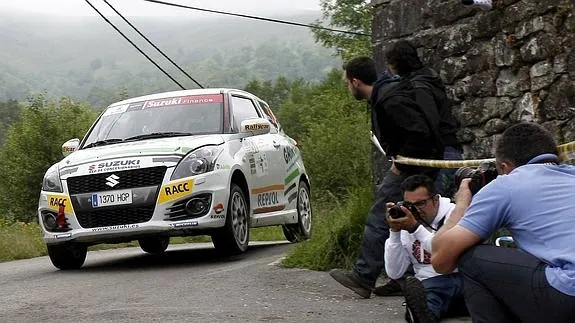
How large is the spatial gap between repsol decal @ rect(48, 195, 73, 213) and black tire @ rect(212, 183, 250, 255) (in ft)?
4.62

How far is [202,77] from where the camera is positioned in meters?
181

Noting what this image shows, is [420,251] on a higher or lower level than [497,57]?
lower

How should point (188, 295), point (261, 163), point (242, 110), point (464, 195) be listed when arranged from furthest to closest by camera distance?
point (242, 110) → point (261, 163) → point (188, 295) → point (464, 195)

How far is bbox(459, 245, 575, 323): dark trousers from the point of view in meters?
3.92

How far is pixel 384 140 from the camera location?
22.0 ft

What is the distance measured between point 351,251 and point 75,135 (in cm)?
5225

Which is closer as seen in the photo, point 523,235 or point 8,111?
point 523,235

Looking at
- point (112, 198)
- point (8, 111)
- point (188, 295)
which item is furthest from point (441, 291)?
point (8, 111)

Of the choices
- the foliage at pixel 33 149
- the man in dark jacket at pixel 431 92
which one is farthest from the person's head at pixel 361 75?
the foliage at pixel 33 149

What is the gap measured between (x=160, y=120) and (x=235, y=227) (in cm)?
150

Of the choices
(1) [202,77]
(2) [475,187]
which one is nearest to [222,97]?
(2) [475,187]

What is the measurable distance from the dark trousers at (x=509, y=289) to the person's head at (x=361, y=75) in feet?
9.15

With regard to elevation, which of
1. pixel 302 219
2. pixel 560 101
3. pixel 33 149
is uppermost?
pixel 560 101

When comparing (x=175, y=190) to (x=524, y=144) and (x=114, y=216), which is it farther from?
(x=524, y=144)
